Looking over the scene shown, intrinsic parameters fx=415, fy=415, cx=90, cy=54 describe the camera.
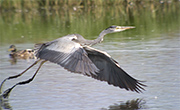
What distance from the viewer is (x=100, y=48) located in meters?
11.7

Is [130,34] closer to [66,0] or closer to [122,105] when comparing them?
[122,105]

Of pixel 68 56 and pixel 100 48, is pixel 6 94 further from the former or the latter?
pixel 100 48

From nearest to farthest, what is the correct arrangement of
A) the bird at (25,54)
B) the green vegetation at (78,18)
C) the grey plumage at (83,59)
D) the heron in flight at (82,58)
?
the grey plumage at (83,59), the heron in flight at (82,58), the bird at (25,54), the green vegetation at (78,18)

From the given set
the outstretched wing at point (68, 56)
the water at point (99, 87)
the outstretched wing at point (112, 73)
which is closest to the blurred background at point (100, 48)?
the water at point (99, 87)

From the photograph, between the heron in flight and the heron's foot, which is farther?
the heron's foot

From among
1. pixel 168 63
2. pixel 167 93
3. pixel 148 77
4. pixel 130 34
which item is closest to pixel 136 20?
pixel 130 34

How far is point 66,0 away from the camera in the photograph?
24.0 metres

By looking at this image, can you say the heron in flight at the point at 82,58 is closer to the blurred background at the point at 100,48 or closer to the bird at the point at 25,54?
the blurred background at the point at 100,48

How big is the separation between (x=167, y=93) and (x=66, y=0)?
17.9 meters

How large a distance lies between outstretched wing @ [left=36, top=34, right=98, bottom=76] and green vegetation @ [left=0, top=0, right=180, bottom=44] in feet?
23.1

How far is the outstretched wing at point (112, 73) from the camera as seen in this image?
21.7ft

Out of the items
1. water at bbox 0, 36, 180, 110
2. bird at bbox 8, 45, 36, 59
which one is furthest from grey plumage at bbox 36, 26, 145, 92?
bird at bbox 8, 45, 36, 59

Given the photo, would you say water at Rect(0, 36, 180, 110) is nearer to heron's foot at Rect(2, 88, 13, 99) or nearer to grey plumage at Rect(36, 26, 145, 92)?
heron's foot at Rect(2, 88, 13, 99)

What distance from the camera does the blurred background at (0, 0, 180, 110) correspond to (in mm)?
6539
